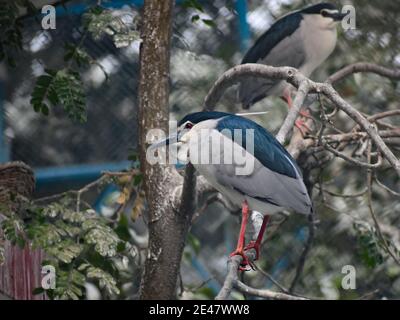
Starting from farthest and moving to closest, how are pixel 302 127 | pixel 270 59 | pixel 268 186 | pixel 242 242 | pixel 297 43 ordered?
1. pixel 297 43
2. pixel 270 59
3. pixel 302 127
4. pixel 268 186
5. pixel 242 242

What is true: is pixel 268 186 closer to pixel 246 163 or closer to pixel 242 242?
pixel 246 163

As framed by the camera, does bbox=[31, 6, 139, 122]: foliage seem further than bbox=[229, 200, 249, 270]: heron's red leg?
Yes

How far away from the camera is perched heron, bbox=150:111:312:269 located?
378 cm

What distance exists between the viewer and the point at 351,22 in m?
5.80

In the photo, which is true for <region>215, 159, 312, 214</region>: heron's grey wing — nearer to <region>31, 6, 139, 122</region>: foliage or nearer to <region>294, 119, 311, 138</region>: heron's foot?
<region>31, 6, 139, 122</region>: foliage

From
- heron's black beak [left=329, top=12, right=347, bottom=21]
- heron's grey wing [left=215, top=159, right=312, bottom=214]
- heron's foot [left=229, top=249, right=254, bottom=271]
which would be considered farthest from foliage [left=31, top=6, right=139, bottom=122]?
heron's black beak [left=329, top=12, right=347, bottom=21]

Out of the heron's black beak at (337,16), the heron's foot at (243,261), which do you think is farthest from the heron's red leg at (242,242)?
the heron's black beak at (337,16)

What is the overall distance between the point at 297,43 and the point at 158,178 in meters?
1.80

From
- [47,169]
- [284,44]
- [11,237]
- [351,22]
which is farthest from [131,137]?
[11,237]

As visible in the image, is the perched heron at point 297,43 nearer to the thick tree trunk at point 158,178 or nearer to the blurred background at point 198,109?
the blurred background at point 198,109

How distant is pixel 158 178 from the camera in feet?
14.2

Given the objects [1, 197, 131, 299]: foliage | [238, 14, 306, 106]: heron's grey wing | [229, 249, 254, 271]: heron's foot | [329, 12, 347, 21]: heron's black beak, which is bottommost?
[229, 249, 254, 271]: heron's foot

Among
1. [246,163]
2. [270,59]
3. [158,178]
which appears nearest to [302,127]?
[158,178]

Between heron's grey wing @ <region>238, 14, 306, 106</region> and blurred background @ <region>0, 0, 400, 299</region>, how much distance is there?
10.5 inches
